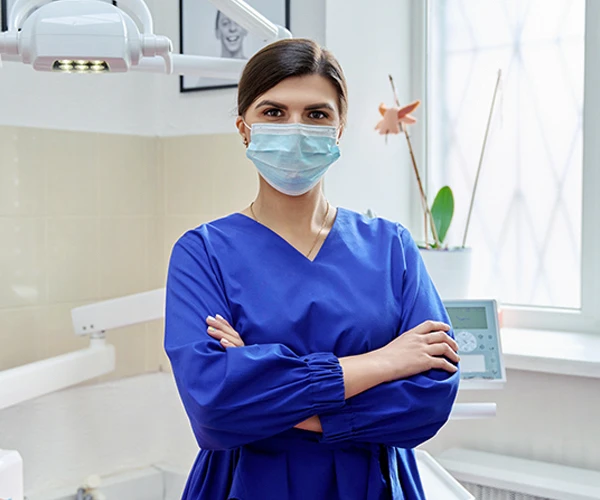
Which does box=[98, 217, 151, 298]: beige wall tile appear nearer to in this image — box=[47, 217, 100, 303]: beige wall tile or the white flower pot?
box=[47, 217, 100, 303]: beige wall tile

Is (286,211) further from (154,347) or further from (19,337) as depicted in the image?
(154,347)

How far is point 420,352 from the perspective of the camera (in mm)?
1257

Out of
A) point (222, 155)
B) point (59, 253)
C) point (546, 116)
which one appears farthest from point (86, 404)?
point (546, 116)

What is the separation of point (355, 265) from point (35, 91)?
54.6 inches

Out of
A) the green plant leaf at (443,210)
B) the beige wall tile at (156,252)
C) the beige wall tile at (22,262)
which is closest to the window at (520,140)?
the green plant leaf at (443,210)

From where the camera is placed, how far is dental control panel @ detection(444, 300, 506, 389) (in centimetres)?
167

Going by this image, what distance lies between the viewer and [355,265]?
1.35 meters

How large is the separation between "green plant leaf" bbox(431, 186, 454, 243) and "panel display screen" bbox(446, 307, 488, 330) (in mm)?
570

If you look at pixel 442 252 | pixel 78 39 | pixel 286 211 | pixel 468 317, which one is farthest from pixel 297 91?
pixel 442 252

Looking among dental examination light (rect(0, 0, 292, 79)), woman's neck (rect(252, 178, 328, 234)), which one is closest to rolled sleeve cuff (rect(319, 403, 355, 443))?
woman's neck (rect(252, 178, 328, 234))

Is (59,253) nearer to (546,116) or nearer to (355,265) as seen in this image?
(355,265)

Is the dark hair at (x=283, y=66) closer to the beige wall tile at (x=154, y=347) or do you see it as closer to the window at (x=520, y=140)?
the window at (x=520, y=140)

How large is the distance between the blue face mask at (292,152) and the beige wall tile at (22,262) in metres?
1.17

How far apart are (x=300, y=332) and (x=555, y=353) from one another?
1038 millimetres
